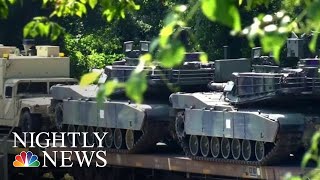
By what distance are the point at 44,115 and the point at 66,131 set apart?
34.9 inches

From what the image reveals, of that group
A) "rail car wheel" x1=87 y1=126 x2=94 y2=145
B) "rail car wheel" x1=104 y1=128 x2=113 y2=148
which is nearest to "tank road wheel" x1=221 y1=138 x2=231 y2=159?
"rail car wheel" x1=104 y1=128 x2=113 y2=148

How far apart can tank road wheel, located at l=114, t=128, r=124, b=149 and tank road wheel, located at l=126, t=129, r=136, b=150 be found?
0.47 ft

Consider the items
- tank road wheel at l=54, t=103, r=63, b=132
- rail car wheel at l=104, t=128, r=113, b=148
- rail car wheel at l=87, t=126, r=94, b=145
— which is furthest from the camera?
tank road wheel at l=54, t=103, r=63, b=132

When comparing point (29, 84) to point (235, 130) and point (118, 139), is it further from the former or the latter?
point (235, 130)

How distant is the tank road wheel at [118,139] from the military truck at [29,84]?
2680 mm

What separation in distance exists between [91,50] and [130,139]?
16.9 m

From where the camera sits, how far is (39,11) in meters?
35.0

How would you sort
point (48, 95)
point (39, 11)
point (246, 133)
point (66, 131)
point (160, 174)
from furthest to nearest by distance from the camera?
point (39, 11) < point (48, 95) < point (66, 131) < point (160, 174) < point (246, 133)

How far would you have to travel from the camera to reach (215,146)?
669 inches

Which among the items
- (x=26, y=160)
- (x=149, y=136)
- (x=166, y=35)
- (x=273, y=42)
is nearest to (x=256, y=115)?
(x=149, y=136)

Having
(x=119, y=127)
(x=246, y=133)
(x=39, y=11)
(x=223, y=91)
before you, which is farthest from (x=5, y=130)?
(x=39, y=11)

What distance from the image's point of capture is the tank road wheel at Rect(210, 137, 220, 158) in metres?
16.9

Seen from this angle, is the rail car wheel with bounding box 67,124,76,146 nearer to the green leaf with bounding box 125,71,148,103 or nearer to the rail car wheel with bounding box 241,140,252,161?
the rail car wheel with bounding box 241,140,252,161

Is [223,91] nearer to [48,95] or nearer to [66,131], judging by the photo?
[66,131]
